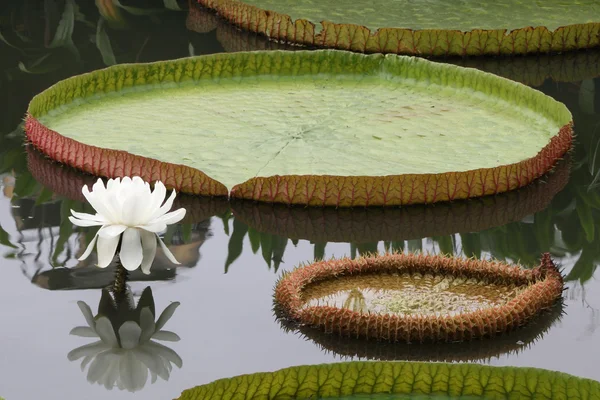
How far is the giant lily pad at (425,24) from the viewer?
6.51 metres

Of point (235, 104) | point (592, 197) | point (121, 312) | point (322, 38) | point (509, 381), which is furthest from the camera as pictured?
point (322, 38)

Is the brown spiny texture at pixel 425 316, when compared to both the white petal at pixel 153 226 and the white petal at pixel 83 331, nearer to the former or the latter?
the white petal at pixel 153 226

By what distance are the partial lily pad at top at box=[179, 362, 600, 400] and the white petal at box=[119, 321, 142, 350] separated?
63 centimetres

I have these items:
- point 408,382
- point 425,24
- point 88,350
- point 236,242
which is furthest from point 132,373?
point 425,24

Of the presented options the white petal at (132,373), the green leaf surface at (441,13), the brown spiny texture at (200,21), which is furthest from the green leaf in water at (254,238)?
the brown spiny texture at (200,21)

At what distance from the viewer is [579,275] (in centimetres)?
393

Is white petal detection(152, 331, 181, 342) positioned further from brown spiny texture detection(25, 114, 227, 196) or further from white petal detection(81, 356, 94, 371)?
brown spiny texture detection(25, 114, 227, 196)

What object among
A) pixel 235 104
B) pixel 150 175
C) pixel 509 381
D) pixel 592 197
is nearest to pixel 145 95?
pixel 235 104

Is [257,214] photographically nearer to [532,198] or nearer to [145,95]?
[532,198]

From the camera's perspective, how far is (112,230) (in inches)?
134

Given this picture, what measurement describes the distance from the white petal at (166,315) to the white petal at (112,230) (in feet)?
0.89

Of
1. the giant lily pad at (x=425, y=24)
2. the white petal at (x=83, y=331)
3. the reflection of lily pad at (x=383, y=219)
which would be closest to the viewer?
the white petal at (x=83, y=331)

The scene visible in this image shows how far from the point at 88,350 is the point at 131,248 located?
32cm

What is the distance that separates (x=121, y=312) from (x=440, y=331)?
906 millimetres
